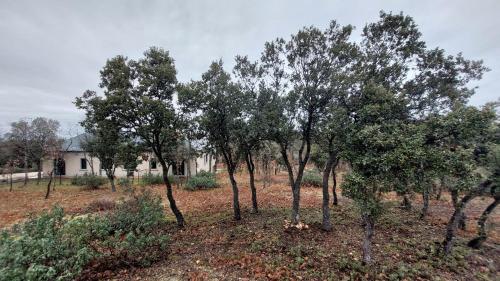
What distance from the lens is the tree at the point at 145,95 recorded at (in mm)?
7523

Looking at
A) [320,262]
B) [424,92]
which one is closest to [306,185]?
[424,92]

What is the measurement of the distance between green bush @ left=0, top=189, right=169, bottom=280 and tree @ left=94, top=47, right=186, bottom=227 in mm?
2576

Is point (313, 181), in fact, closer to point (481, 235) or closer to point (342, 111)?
point (481, 235)

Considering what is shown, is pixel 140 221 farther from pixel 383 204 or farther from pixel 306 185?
pixel 306 185

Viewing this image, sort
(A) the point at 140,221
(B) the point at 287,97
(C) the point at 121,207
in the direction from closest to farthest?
(A) the point at 140,221 → (C) the point at 121,207 → (B) the point at 287,97

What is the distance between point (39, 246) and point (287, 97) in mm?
7708

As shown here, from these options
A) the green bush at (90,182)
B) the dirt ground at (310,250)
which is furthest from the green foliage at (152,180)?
the dirt ground at (310,250)

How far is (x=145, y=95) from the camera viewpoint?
307 inches

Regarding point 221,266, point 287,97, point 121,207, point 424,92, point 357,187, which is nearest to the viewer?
point 357,187

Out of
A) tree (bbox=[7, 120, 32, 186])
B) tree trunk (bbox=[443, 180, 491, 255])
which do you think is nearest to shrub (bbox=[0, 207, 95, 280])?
tree trunk (bbox=[443, 180, 491, 255])

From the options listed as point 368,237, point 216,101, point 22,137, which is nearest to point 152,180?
point 22,137

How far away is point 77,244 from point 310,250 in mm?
6255

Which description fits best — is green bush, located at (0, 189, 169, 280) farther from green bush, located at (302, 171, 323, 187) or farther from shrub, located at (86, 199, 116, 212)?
green bush, located at (302, 171, 323, 187)

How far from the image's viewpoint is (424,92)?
8539 millimetres
